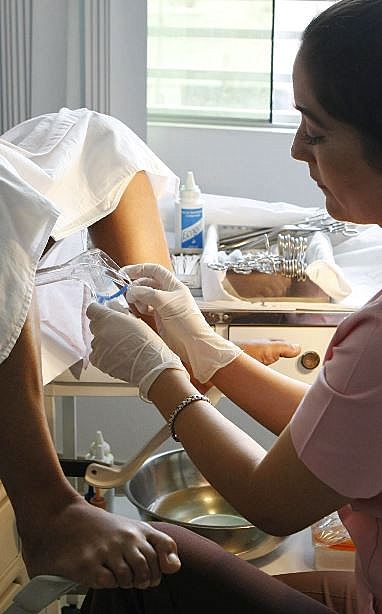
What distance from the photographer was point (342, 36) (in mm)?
974

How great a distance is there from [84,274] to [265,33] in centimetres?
136

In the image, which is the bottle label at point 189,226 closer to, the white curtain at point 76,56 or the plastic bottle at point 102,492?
the plastic bottle at point 102,492

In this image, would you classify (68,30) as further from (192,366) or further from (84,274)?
(192,366)

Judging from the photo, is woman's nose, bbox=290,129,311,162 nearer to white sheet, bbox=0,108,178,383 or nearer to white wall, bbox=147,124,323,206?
white sheet, bbox=0,108,178,383

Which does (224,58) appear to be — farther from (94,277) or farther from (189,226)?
(94,277)

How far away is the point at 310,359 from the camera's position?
5.56ft

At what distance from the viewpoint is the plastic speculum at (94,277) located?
1479 millimetres

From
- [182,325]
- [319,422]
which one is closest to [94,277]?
[182,325]

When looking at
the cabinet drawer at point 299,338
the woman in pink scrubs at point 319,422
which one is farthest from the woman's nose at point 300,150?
the cabinet drawer at point 299,338

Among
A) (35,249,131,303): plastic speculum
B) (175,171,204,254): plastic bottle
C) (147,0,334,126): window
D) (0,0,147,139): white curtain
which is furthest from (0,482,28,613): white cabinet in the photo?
(147,0,334,126): window

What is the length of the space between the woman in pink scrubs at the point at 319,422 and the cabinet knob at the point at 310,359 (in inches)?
18.7

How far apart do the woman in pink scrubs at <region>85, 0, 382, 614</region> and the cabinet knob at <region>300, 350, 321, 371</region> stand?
475mm

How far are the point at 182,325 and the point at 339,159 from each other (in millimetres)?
480

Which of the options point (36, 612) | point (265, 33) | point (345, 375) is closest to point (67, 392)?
point (36, 612)
